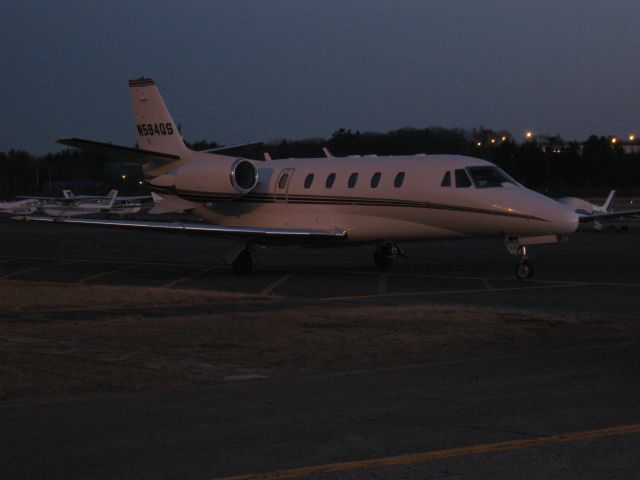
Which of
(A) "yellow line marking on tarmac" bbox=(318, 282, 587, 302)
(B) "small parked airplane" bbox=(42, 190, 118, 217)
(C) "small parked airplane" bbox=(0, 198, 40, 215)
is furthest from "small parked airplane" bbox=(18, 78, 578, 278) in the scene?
(C) "small parked airplane" bbox=(0, 198, 40, 215)

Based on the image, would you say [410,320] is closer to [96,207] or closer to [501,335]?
[501,335]

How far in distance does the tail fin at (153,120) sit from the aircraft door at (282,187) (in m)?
3.59

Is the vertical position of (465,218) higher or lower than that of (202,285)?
higher

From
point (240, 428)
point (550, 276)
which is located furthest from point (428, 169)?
point (240, 428)

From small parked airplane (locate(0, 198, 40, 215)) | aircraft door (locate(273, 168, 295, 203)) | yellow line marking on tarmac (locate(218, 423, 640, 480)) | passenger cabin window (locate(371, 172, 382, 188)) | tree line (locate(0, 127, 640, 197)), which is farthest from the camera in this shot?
small parked airplane (locate(0, 198, 40, 215))

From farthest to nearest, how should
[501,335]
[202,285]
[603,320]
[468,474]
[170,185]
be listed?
[170,185] < [202,285] < [603,320] < [501,335] < [468,474]

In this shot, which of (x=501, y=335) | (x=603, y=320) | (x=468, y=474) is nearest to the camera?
(x=468, y=474)

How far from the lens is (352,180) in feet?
77.7

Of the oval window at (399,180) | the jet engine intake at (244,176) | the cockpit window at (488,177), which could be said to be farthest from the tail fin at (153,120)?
the cockpit window at (488,177)

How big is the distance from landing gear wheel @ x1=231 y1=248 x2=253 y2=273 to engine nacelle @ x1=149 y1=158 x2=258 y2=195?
1981mm

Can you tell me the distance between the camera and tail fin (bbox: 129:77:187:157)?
27.7 metres

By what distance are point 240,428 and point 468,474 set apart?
2053 mm

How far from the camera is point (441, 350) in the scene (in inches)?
461

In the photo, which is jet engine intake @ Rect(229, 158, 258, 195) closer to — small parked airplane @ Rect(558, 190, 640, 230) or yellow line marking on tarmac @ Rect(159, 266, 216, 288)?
yellow line marking on tarmac @ Rect(159, 266, 216, 288)
